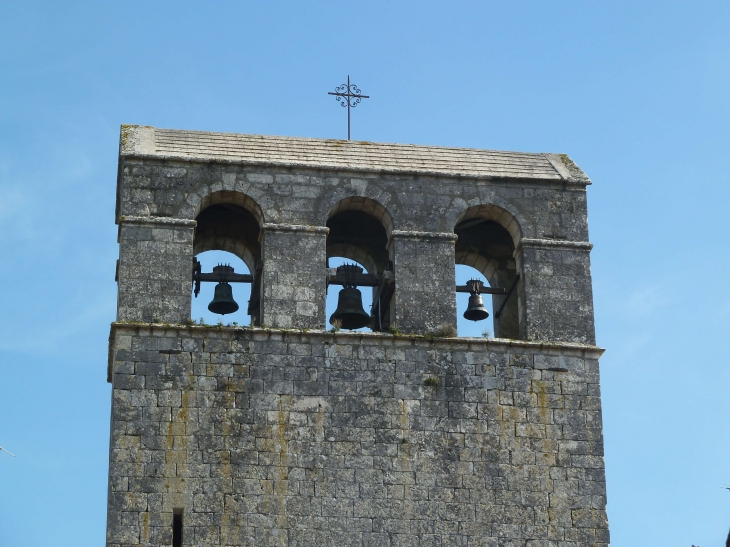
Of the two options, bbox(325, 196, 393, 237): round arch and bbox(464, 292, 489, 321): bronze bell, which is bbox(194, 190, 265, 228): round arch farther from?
bbox(464, 292, 489, 321): bronze bell

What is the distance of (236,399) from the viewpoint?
26.5 m

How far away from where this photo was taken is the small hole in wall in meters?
25.6

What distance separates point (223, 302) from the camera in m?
28.6

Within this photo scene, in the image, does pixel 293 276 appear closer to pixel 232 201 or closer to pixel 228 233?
pixel 232 201

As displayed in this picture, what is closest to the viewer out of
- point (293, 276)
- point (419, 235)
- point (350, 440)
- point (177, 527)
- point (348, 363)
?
point (177, 527)

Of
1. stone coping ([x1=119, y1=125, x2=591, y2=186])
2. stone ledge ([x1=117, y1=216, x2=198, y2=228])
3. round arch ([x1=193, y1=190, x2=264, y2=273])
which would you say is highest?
stone coping ([x1=119, y1=125, x2=591, y2=186])

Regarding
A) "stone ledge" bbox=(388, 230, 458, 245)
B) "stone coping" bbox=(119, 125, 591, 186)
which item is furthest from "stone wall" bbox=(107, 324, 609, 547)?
"stone coping" bbox=(119, 125, 591, 186)

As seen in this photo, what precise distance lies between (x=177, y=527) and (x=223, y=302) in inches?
159

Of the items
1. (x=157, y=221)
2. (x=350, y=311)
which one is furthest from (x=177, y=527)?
(x=350, y=311)

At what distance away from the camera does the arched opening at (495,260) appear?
29.2 metres

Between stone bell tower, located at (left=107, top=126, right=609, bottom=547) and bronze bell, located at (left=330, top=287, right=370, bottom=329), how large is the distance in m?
0.27

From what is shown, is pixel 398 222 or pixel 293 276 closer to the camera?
pixel 293 276

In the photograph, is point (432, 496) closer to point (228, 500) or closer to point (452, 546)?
point (452, 546)

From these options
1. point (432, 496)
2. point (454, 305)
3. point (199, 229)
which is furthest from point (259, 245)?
point (432, 496)
